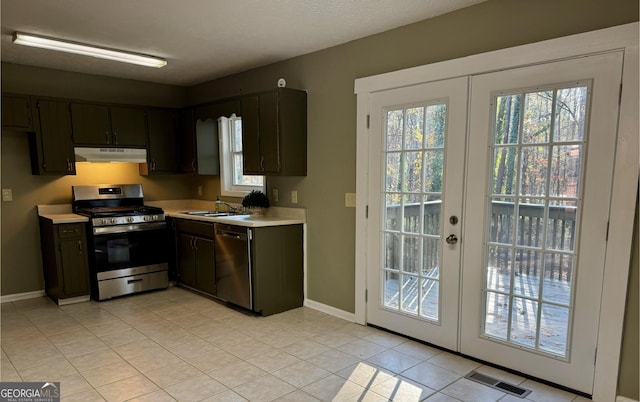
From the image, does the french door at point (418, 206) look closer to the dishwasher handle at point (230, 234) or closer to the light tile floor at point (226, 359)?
the light tile floor at point (226, 359)

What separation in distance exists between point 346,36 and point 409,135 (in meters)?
1.02

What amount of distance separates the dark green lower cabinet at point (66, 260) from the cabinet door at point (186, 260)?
96 cm

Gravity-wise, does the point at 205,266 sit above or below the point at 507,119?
Result: below

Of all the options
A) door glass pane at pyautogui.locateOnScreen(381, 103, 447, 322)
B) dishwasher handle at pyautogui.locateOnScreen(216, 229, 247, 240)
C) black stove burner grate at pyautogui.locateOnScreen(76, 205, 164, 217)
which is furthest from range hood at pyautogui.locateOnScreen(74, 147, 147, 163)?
door glass pane at pyautogui.locateOnScreen(381, 103, 447, 322)

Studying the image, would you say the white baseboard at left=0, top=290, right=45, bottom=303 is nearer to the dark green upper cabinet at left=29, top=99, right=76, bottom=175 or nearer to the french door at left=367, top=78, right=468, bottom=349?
the dark green upper cabinet at left=29, top=99, right=76, bottom=175

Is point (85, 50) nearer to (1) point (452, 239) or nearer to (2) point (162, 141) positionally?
(2) point (162, 141)

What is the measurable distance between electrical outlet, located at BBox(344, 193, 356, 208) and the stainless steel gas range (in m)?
2.33

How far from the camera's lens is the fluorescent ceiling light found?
3.25 meters

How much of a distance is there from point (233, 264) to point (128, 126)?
7.36ft

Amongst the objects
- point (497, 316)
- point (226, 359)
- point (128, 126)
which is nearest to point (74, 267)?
point (128, 126)

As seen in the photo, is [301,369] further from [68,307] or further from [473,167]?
[68,307]

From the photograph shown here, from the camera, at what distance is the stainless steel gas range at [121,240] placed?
4211 mm

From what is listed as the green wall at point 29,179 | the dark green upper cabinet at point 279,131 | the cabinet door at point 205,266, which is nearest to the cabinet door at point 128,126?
the green wall at point 29,179

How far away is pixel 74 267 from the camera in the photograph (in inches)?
163
